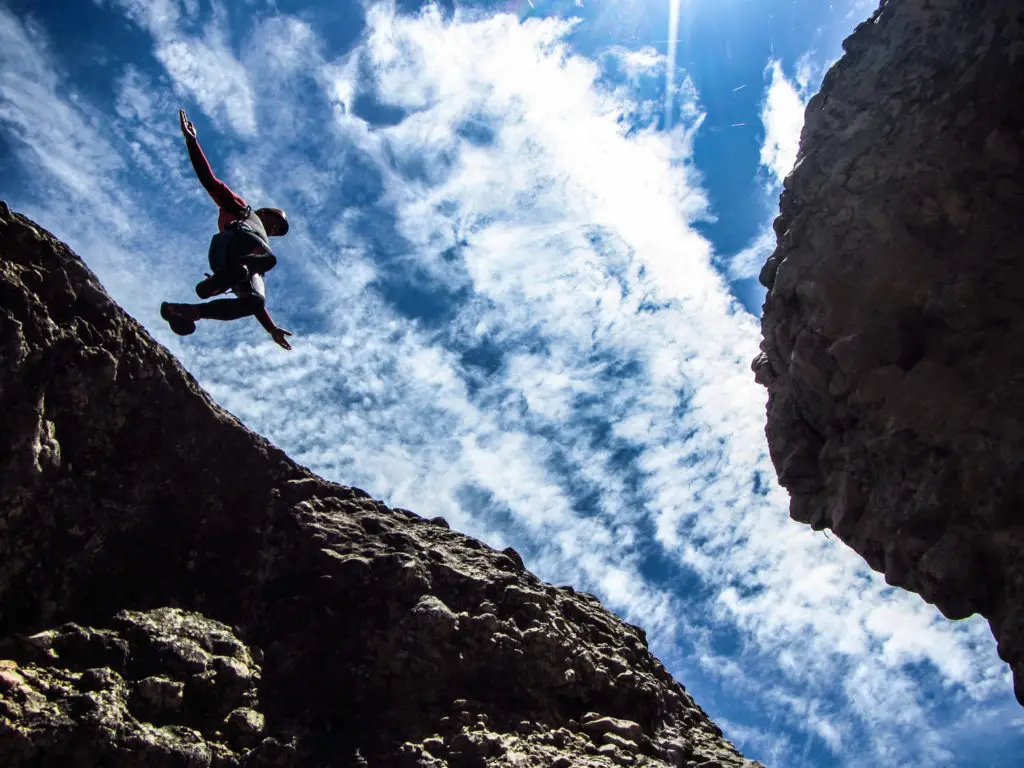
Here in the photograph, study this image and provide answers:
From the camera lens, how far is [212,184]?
8.81m

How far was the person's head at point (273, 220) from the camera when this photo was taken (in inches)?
376

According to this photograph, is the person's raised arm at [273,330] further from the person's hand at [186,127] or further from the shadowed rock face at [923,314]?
the shadowed rock face at [923,314]

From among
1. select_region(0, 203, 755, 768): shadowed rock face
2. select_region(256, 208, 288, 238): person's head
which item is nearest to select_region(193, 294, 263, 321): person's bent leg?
select_region(0, 203, 755, 768): shadowed rock face

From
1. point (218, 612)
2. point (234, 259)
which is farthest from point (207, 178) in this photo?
point (218, 612)

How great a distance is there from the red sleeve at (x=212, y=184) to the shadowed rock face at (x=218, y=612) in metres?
1.84

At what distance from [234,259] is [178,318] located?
38.3 inches

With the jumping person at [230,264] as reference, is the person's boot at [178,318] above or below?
below

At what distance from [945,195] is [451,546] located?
10.2 metres

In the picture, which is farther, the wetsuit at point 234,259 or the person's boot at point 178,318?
the wetsuit at point 234,259

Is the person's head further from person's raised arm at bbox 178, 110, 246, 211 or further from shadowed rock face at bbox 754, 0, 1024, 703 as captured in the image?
shadowed rock face at bbox 754, 0, 1024, 703

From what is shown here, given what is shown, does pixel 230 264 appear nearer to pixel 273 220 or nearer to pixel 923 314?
pixel 273 220

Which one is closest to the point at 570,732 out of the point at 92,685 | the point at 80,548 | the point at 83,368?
the point at 92,685

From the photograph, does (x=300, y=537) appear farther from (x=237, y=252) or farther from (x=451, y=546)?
(x=237, y=252)

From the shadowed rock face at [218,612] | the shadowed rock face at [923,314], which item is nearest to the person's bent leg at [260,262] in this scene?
the shadowed rock face at [218,612]
